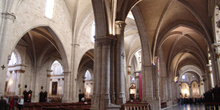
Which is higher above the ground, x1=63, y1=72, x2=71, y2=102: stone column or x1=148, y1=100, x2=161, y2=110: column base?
x1=63, y1=72, x2=71, y2=102: stone column

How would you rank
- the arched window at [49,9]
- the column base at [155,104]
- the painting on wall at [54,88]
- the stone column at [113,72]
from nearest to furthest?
the stone column at [113,72], the column base at [155,104], the arched window at [49,9], the painting on wall at [54,88]

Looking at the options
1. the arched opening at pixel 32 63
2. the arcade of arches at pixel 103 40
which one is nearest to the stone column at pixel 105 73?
the arcade of arches at pixel 103 40

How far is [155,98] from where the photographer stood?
52.9ft

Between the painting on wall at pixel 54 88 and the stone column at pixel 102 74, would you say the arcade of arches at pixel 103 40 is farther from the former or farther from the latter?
the painting on wall at pixel 54 88

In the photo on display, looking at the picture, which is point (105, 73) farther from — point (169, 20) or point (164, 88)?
point (164, 88)

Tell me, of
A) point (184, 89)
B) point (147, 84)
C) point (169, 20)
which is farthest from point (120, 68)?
point (184, 89)

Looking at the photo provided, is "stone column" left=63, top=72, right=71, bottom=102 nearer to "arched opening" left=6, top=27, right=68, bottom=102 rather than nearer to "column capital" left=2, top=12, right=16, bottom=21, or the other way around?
"arched opening" left=6, top=27, right=68, bottom=102

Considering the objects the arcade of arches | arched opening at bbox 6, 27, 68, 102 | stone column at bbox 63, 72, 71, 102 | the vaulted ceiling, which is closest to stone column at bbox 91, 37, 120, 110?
the arcade of arches

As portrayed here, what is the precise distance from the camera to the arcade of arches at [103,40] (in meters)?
9.48

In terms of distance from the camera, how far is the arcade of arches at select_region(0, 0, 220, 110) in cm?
948

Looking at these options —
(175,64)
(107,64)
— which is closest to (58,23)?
(107,64)

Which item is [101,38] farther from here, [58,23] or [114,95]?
[58,23]

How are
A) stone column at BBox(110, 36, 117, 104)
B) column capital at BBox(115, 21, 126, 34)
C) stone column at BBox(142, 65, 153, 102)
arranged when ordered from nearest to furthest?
stone column at BBox(110, 36, 117, 104), column capital at BBox(115, 21, 126, 34), stone column at BBox(142, 65, 153, 102)

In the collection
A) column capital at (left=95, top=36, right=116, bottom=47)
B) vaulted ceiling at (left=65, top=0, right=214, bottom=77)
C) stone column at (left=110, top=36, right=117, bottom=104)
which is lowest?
stone column at (left=110, top=36, right=117, bottom=104)
